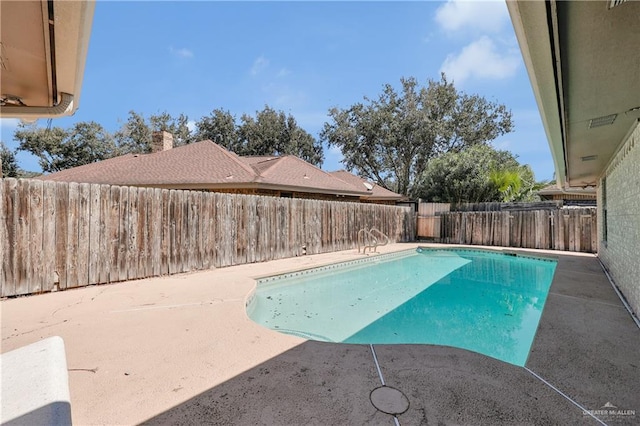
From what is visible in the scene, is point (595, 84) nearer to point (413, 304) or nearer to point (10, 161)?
point (413, 304)

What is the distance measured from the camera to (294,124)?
27.1 meters

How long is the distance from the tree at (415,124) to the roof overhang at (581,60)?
1962 cm

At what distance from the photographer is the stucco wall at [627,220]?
3.68 m

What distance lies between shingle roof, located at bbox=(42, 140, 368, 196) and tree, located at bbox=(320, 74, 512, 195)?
11.1 m

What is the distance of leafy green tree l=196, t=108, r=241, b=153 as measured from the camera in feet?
88.5

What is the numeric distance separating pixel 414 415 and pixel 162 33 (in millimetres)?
19087

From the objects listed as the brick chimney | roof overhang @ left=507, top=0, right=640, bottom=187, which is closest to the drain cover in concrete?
roof overhang @ left=507, top=0, right=640, bottom=187

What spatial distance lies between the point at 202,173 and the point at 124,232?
231 inches

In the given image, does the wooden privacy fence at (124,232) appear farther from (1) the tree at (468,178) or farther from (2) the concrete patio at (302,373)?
(1) the tree at (468,178)

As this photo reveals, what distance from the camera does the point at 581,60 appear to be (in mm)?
2166

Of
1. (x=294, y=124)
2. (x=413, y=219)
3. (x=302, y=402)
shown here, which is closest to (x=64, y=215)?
(x=302, y=402)

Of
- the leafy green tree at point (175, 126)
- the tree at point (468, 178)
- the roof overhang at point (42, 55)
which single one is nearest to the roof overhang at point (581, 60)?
the roof overhang at point (42, 55)

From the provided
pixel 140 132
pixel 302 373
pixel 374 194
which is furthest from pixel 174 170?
pixel 140 132

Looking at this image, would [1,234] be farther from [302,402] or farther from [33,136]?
[33,136]
